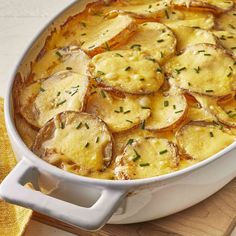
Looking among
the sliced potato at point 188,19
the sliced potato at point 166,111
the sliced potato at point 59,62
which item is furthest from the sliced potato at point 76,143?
the sliced potato at point 188,19

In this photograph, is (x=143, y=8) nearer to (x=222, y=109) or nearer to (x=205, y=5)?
(x=205, y=5)

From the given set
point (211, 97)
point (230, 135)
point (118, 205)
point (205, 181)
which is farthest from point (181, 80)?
point (118, 205)

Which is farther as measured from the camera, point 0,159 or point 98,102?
point 0,159

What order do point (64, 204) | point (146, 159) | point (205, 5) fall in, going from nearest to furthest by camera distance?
1. point (64, 204)
2. point (146, 159)
3. point (205, 5)

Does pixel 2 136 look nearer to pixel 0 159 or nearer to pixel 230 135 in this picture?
pixel 0 159

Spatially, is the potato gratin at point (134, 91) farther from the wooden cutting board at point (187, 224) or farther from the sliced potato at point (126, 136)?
the wooden cutting board at point (187, 224)

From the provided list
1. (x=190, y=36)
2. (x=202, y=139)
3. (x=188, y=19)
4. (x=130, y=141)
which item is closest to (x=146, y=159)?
(x=130, y=141)
